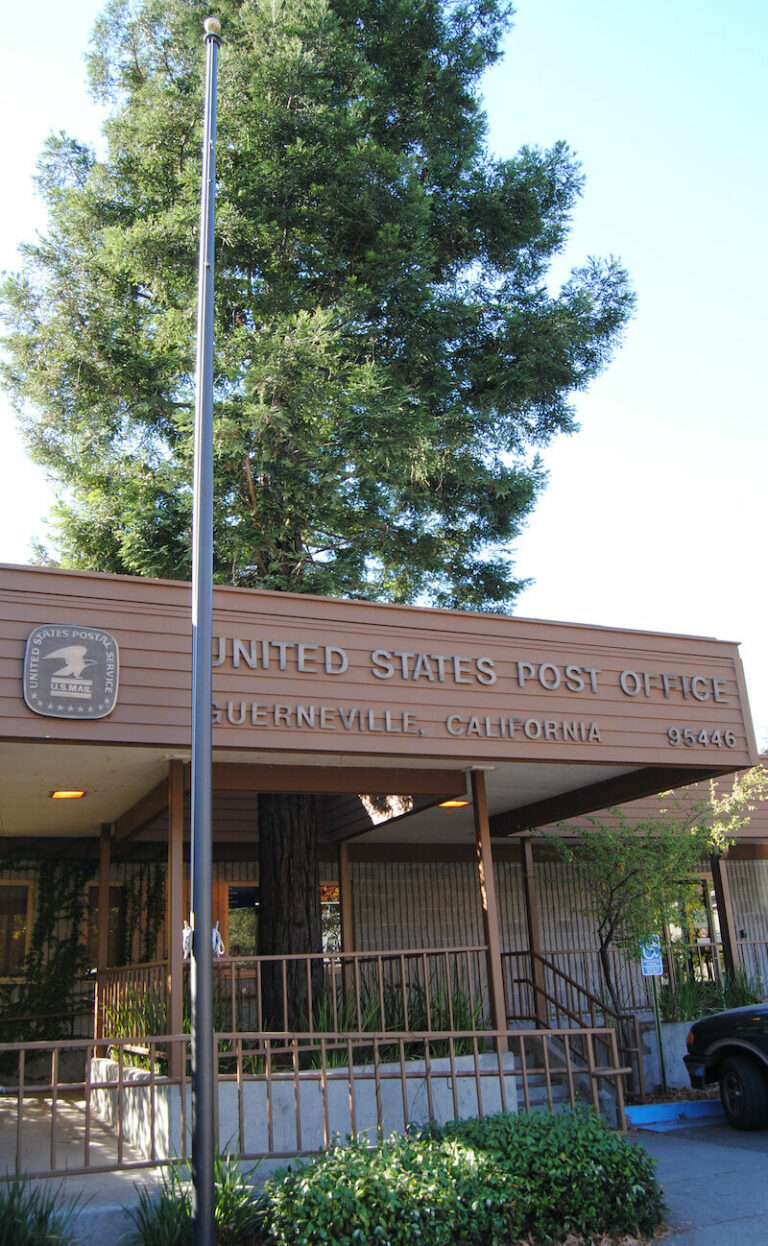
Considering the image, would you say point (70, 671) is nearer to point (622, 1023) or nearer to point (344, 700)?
point (344, 700)

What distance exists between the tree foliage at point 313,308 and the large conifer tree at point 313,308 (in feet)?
0.13

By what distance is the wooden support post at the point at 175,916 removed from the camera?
774 centimetres

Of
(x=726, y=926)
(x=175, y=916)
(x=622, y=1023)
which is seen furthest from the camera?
(x=726, y=926)

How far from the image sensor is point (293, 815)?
1132 centimetres

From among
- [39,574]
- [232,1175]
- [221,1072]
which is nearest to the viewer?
[232,1175]

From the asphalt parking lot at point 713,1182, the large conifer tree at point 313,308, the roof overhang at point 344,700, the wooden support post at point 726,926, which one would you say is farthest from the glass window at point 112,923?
the wooden support post at point 726,926

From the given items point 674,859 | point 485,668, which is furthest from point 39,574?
point 674,859

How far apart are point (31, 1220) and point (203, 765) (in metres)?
2.61

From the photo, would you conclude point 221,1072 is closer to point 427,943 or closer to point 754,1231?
point 754,1231

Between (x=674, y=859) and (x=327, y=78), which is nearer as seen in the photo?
(x=674, y=859)

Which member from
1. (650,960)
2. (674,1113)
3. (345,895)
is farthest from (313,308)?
(674,1113)

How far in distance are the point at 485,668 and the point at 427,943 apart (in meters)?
6.37

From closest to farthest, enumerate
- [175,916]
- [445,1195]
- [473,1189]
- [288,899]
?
[445,1195] → [473,1189] → [175,916] → [288,899]

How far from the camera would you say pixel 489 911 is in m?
9.31
